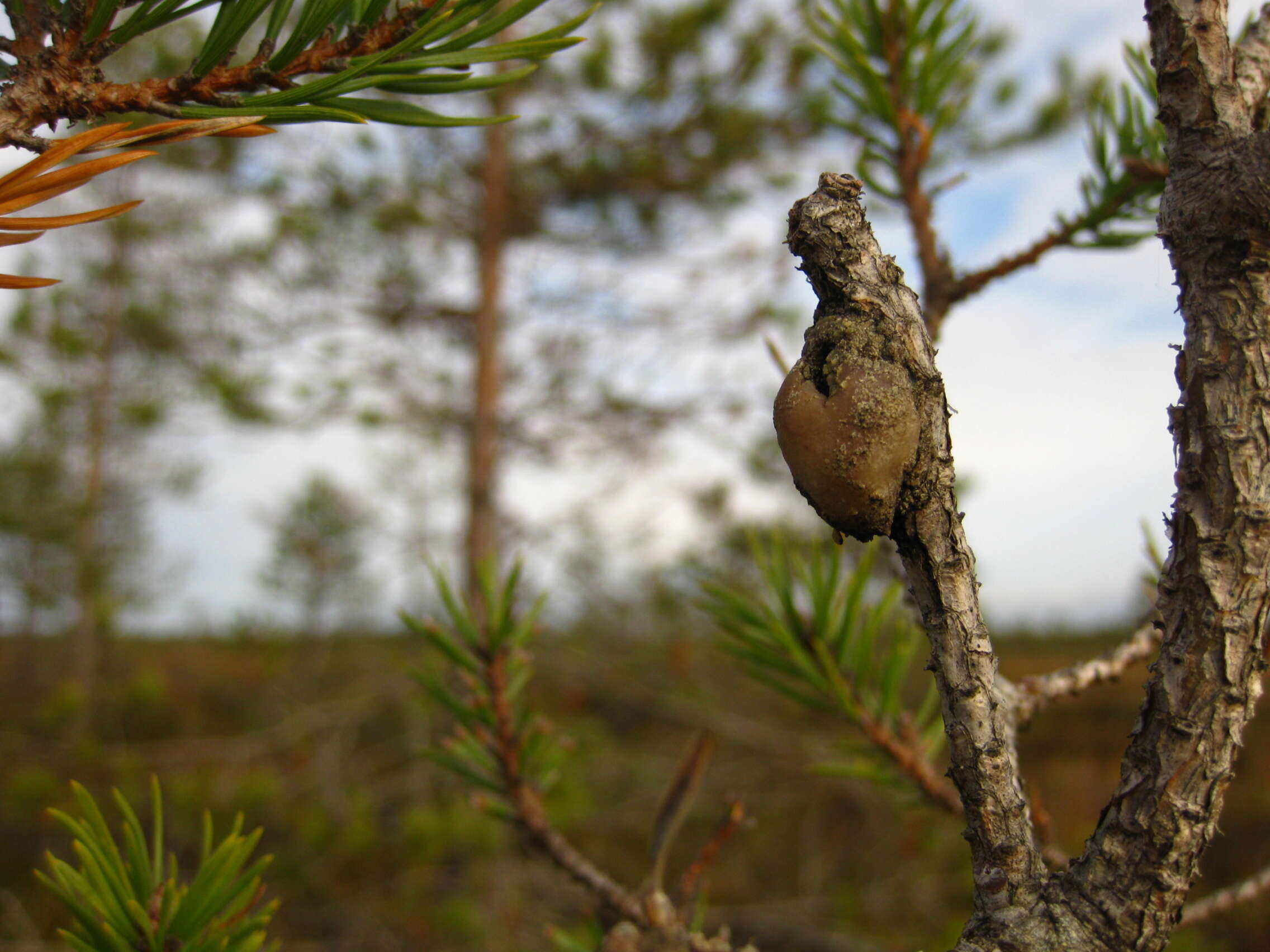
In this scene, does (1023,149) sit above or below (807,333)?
above

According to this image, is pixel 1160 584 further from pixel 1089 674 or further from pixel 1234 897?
pixel 1234 897

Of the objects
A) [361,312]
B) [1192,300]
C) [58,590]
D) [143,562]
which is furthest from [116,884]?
[143,562]

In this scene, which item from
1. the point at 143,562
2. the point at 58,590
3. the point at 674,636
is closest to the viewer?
the point at 674,636

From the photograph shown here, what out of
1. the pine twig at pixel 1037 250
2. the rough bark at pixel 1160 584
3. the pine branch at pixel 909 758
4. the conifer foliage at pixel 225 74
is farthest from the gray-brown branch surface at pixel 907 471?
the pine twig at pixel 1037 250

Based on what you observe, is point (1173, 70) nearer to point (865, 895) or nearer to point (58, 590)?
point (865, 895)

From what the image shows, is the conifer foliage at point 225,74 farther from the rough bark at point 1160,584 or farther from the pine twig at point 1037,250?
the pine twig at point 1037,250

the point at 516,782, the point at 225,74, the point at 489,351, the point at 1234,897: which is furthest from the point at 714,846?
the point at 489,351

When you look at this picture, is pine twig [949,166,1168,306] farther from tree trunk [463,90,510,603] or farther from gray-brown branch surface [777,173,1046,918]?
tree trunk [463,90,510,603]

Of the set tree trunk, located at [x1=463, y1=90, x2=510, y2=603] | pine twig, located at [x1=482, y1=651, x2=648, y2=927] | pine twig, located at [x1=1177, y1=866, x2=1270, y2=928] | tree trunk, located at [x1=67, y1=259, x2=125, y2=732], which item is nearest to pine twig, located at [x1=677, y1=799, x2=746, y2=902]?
pine twig, located at [x1=482, y1=651, x2=648, y2=927]
